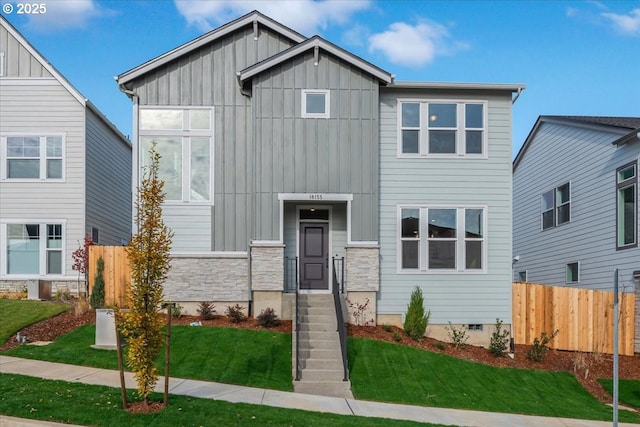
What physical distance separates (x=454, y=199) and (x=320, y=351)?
5.91 meters

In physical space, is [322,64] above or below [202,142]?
above

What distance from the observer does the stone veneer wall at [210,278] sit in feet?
53.9

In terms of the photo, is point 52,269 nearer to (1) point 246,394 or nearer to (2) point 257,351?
(2) point 257,351

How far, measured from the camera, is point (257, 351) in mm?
13602

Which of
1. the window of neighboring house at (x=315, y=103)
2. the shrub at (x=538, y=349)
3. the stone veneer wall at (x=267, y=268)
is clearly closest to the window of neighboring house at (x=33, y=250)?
the stone veneer wall at (x=267, y=268)

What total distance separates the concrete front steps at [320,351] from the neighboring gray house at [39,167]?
28.8ft

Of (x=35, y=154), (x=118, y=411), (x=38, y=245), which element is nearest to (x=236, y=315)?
(x=118, y=411)

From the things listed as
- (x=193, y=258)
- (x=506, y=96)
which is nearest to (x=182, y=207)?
(x=193, y=258)

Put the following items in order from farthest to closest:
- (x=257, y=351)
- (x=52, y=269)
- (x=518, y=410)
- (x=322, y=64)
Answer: (x=52, y=269) → (x=322, y=64) → (x=257, y=351) → (x=518, y=410)

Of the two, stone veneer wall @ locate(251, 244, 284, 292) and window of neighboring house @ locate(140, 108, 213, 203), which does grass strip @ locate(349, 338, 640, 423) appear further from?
window of neighboring house @ locate(140, 108, 213, 203)

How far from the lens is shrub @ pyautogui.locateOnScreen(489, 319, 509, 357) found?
613 inches

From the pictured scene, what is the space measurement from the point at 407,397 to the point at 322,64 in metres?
8.86

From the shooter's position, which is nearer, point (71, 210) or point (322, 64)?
point (322, 64)

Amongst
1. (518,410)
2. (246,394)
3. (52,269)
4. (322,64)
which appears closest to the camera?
(246,394)
